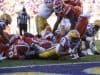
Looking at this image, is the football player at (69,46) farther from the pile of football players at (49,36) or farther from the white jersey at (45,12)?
the white jersey at (45,12)

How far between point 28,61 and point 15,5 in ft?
6.32

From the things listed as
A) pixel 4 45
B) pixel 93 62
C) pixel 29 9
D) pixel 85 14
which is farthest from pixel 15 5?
pixel 93 62

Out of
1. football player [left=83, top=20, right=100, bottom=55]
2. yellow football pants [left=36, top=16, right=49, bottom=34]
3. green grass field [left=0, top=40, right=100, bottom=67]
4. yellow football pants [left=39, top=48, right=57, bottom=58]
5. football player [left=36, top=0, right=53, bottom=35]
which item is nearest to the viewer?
green grass field [left=0, top=40, right=100, bottom=67]

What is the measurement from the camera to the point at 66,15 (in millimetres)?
11797

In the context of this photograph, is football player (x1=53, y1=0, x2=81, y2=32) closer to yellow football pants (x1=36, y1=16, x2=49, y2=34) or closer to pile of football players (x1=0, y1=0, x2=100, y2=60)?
pile of football players (x1=0, y1=0, x2=100, y2=60)

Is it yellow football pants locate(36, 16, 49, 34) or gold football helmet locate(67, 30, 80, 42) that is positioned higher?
yellow football pants locate(36, 16, 49, 34)

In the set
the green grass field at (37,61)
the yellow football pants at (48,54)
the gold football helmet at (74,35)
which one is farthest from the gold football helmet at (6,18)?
the gold football helmet at (74,35)

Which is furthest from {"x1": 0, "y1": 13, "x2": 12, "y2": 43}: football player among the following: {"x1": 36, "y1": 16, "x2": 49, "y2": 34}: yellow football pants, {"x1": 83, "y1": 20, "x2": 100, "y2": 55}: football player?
{"x1": 83, "y1": 20, "x2": 100, "y2": 55}: football player

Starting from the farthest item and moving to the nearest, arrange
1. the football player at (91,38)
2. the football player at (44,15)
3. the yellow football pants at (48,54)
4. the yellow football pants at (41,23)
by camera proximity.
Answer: the football player at (91,38), the yellow football pants at (41,23), the football player at (44,15), the yellow football pants at (48,54)

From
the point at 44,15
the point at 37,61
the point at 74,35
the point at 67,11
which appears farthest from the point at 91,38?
the point at 37,61

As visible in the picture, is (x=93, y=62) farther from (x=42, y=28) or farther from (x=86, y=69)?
(x=42, y=28)

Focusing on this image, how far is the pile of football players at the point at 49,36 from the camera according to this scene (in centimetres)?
1168

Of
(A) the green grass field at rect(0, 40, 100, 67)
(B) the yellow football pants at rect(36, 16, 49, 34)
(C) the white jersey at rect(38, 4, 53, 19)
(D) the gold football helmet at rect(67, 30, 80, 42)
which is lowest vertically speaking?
(A) the green grass field at rect(0, 40, 100, 67)

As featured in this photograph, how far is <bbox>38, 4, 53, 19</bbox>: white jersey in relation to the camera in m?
11.9
